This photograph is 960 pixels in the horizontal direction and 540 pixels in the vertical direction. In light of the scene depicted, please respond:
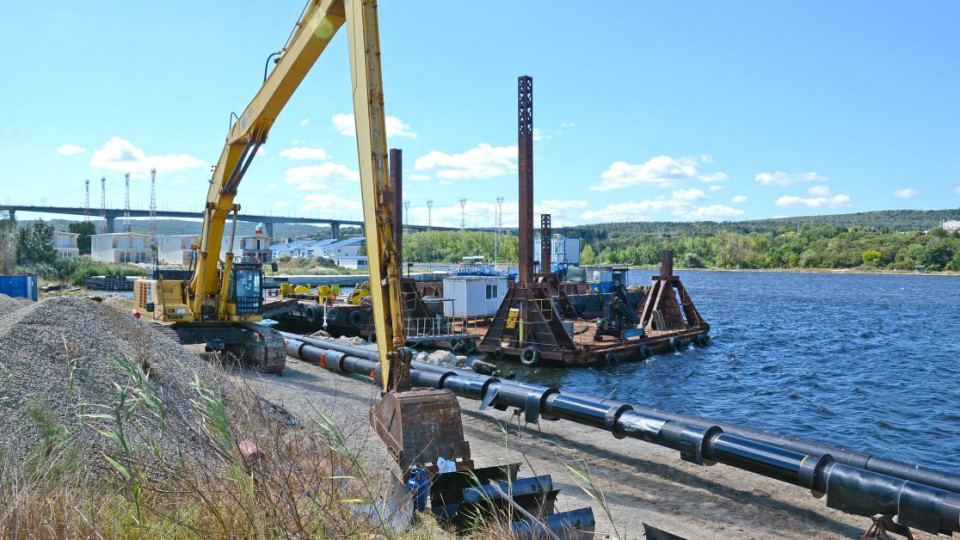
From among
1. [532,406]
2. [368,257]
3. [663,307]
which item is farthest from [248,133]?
[663,307]

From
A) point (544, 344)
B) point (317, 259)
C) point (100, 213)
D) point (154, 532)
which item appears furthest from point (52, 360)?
point (100, 213)

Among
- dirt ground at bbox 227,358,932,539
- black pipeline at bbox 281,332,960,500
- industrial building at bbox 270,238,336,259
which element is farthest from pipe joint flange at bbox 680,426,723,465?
industrial building at bbox 270,238,336,259

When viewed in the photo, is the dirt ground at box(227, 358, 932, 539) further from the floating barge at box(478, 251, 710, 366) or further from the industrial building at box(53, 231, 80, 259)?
the industrial building at box(53, 231, 80, 259)

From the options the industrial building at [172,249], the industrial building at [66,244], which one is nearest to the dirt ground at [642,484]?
the industrial building at [172,249]

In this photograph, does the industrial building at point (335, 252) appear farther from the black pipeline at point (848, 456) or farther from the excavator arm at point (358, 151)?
the black pipeline at point (848, 456)

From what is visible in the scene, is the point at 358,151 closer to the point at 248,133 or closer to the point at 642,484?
the point at 642,484

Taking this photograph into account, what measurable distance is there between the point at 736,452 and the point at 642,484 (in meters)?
1.38

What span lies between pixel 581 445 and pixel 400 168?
86.6 ft

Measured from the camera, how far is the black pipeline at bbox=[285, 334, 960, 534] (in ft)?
23.8

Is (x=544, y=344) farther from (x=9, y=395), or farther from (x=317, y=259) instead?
(x=317, y=259)

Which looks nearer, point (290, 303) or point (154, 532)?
point (154, 532)

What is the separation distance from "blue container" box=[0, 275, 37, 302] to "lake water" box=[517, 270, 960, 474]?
80.0 feet

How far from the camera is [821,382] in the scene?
84.8 ft

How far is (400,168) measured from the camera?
118 feet
